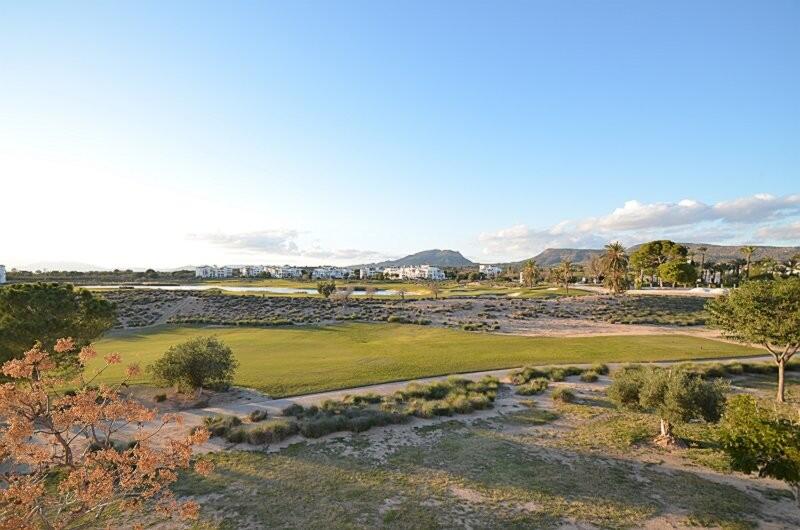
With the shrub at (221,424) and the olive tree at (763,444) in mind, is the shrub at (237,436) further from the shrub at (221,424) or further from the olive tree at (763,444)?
the olive tree at (763,444)

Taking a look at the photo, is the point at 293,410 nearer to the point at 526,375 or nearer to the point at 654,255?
the point at 526,375

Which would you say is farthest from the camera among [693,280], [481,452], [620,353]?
[693,280]

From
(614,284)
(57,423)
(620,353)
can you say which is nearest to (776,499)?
(57,423)

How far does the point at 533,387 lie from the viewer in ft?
81.2

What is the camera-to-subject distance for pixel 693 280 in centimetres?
8656

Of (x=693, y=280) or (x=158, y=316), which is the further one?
(x=693, y=280)

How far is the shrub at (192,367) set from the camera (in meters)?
24.1

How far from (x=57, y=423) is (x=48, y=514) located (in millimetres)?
7091

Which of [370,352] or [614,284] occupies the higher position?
[614,284]

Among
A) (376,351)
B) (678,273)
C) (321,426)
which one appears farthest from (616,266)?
(321,426)

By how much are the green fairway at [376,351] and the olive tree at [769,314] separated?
458 inches

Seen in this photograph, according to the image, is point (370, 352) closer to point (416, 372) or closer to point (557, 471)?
point (416, 372)

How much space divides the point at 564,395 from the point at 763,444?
37.9 feet

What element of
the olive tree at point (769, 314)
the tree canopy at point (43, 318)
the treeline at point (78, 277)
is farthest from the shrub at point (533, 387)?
the treeline at point (78, 277)
